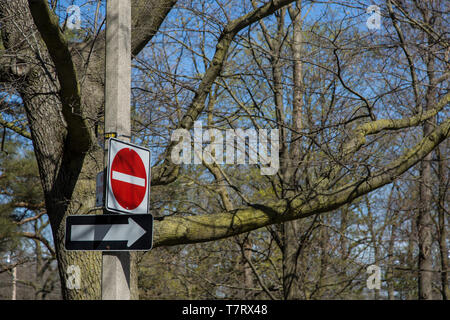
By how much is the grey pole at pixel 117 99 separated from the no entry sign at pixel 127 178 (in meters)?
0.13

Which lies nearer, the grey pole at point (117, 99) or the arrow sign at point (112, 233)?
the arrow sign at point (112, 233)

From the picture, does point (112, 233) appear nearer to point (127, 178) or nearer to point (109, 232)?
point (109, 232)

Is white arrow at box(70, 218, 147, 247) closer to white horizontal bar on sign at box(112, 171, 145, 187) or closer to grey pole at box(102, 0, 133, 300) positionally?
grey pole at box(102, 0, 133, 300)

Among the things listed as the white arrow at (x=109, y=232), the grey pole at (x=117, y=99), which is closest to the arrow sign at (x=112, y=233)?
the white arrow at (x=109, y=232)

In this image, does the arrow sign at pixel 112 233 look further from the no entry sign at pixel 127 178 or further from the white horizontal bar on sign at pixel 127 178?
the white horizontal bar on sign at pixel 127 178

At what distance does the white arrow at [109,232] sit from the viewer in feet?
12.7

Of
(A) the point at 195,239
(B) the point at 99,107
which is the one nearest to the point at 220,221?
(A) the point at 195,239

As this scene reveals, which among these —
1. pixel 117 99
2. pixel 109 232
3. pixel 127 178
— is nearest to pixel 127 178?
pixel 127 178

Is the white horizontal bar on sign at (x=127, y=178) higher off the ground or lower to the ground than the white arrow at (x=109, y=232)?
higher

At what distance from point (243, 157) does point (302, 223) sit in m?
2.26

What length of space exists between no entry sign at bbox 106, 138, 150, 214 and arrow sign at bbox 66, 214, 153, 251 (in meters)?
0.11

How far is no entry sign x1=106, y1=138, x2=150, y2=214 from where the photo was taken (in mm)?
3916

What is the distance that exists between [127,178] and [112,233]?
0.40m

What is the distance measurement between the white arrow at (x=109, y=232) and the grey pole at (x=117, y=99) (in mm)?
134
